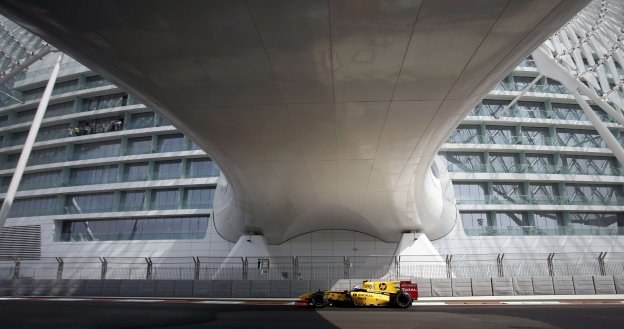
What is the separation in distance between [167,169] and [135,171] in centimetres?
383

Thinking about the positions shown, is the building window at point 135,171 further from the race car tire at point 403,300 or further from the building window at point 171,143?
the race car tire at point 403,300

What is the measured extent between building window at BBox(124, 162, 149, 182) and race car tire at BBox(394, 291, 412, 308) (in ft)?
115

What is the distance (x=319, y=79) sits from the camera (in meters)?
11.1

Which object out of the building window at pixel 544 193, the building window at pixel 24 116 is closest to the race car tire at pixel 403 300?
the building window at pixel 544 193

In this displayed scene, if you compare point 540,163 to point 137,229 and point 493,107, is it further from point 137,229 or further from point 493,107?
point 137,229

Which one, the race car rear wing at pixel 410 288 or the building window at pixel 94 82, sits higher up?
the building window at pixel 94 82

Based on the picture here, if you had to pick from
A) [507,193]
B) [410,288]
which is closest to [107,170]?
[410,288]

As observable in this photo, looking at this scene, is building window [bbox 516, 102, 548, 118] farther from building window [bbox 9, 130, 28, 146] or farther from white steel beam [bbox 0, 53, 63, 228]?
building window [bbox 9, 130, 28, 146]

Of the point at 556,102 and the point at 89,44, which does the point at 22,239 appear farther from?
the point at 556,102

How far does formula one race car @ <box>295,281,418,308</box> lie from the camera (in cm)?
1552

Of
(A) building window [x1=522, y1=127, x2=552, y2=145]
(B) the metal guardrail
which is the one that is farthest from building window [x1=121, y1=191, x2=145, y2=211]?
(A) building window [x1=522, y1=127, x2=552, y2=145]

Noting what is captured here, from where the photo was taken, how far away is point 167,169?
43875 mm

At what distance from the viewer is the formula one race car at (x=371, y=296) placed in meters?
15.5

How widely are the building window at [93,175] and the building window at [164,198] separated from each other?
212 inches
